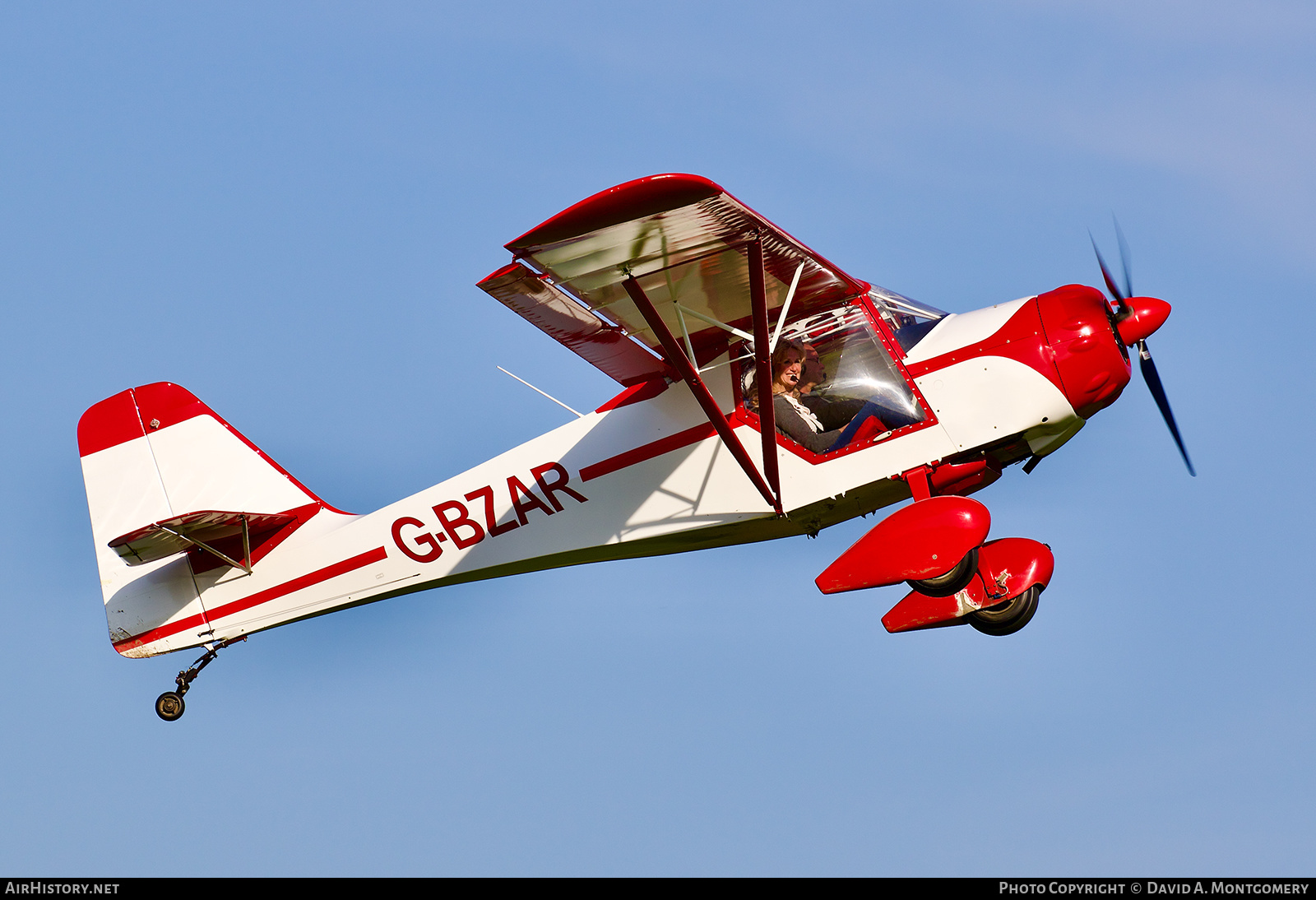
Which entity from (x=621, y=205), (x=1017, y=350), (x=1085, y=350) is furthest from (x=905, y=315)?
(x=621, y=205)

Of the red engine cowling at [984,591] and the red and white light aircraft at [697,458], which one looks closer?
the red and white light aircraft at [697,458]

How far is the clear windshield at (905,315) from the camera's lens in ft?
31.3

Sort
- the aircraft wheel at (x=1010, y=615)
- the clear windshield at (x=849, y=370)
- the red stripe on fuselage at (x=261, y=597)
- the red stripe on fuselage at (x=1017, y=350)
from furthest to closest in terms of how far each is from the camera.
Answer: the red stripe on fuselage at (x=261, y=597), the aircraft wheel at (x=1010, y=615), the clear windshield at (x=849, y=370), the red stripe on fuselage at (x=1017, y=350)

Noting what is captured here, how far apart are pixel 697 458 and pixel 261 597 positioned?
153 inches

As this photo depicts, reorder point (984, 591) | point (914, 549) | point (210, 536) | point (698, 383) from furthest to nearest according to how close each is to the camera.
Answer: point (210, 536), point (984, 591), point (698, 383), point (914, 549)

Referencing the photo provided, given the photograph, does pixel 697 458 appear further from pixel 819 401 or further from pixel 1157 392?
pixel 1157 392

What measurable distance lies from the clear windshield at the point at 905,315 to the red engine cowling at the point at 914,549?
1279 millimetres

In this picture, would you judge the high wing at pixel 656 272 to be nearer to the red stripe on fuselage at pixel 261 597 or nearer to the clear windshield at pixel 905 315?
the clear windshield at pixel 905 315

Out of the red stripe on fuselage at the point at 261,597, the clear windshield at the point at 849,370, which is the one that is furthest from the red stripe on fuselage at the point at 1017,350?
the red stripe on fuselage at the point at 261,597

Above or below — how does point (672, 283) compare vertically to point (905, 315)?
above

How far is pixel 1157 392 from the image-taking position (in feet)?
32.4

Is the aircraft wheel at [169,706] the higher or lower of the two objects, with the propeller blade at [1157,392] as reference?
lower

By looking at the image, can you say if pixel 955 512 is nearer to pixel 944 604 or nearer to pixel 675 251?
pixel 944 604

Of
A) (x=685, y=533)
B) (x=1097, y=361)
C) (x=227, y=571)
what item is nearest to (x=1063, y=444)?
(x=1097, y=361)
